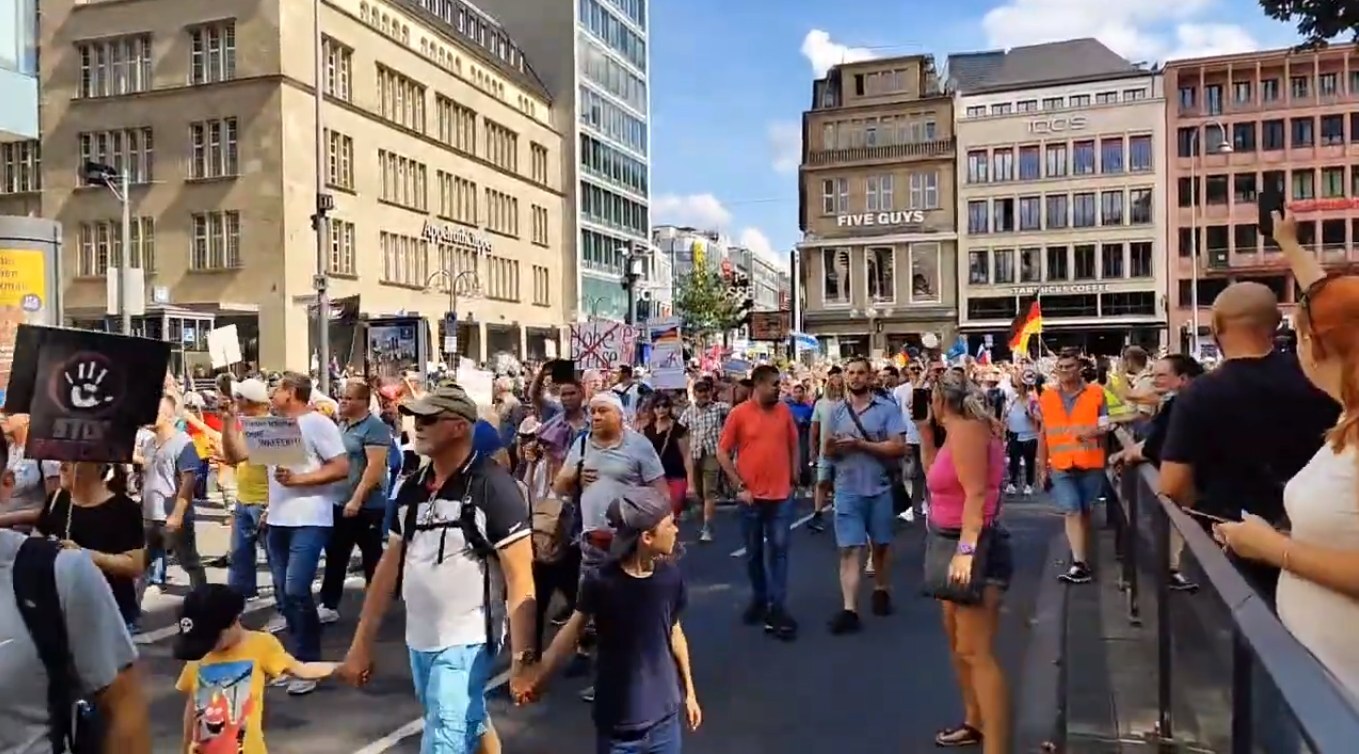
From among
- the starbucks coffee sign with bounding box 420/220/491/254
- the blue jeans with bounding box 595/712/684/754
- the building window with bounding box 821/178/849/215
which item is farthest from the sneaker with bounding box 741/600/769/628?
the building window with bounding box 821/178/849/215

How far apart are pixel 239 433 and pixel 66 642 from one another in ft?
19.9

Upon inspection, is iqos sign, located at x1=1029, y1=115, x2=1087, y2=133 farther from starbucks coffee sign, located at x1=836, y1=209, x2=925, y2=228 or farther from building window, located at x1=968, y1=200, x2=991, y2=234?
starbucks coffee sign, located at x1=836, y1=209, x2=925, y2=228

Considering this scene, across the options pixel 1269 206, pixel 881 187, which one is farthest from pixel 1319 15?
pixel 881 187

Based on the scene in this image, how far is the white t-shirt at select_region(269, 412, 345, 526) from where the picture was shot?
748 cm

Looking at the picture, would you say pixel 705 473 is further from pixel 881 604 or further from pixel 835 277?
A: pixel 835 277

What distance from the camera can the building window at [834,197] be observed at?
74125mm

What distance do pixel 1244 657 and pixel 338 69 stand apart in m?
52.8

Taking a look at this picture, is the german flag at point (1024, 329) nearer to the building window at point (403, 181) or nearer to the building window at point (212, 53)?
the building window at point (212, 53)

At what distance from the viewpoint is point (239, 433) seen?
8438 mm

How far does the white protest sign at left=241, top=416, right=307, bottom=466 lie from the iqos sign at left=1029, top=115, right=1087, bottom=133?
229ft

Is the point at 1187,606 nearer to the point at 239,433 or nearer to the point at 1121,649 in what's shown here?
the point at 1121,649

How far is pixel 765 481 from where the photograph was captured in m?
8.96

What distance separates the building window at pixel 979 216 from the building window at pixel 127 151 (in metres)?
44.5

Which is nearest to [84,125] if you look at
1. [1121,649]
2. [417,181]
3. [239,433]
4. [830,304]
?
[417,181]
